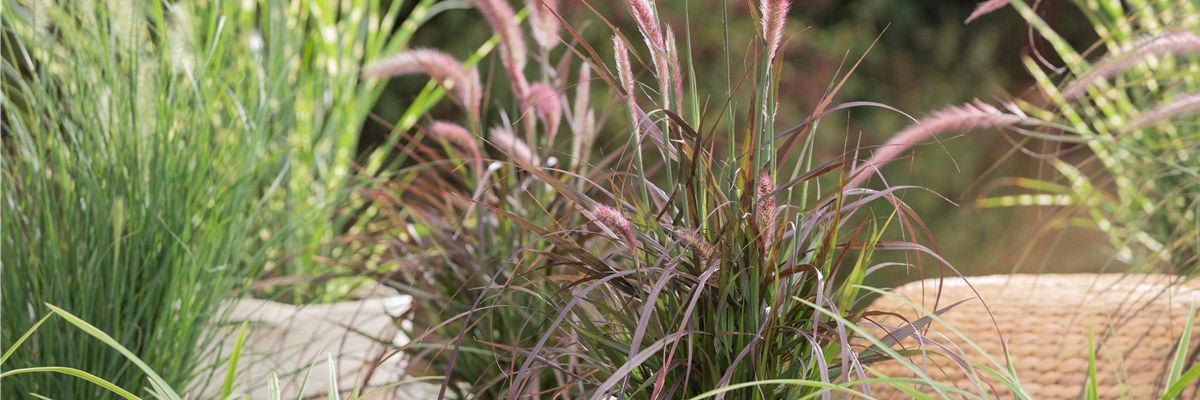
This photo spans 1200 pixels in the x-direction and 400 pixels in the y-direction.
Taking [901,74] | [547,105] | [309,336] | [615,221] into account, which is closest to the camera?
[615,221]

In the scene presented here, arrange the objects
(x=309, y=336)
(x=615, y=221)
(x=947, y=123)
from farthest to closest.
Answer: (x=309, y=336)
(x=947, y=123)
(x=615, y=221)

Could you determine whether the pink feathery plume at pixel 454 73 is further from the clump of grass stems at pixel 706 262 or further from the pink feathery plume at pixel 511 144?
the clump of grass stems at pixel 706 262

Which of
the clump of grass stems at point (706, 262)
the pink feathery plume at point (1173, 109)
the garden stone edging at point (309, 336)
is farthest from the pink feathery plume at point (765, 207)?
the garden stone edging at point (309, 336)

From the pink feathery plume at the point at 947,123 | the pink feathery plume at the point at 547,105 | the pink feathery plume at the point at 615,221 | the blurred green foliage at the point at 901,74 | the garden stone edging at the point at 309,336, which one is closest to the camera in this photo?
the pink feathery plume at the point at 615,221

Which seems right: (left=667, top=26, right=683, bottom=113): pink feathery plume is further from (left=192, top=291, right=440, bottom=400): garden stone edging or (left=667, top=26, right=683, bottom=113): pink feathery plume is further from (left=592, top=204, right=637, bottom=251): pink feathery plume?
(left=192, top=291, right=440, bottom=400): garden stone edging

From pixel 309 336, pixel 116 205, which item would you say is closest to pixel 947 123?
pixel 116 205

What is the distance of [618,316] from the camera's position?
452 mm

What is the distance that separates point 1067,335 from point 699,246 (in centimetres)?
56

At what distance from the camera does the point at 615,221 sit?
38cm

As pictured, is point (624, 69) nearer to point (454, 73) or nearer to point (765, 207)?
point (765, 207)

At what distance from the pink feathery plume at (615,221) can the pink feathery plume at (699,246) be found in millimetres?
28

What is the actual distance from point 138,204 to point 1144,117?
0.87 metres

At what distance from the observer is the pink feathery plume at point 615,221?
0.38m

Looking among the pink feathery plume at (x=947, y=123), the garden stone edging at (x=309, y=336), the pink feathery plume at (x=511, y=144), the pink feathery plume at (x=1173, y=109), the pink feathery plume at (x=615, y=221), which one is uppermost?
the pink feathery plume at (x=1173, y=109)
